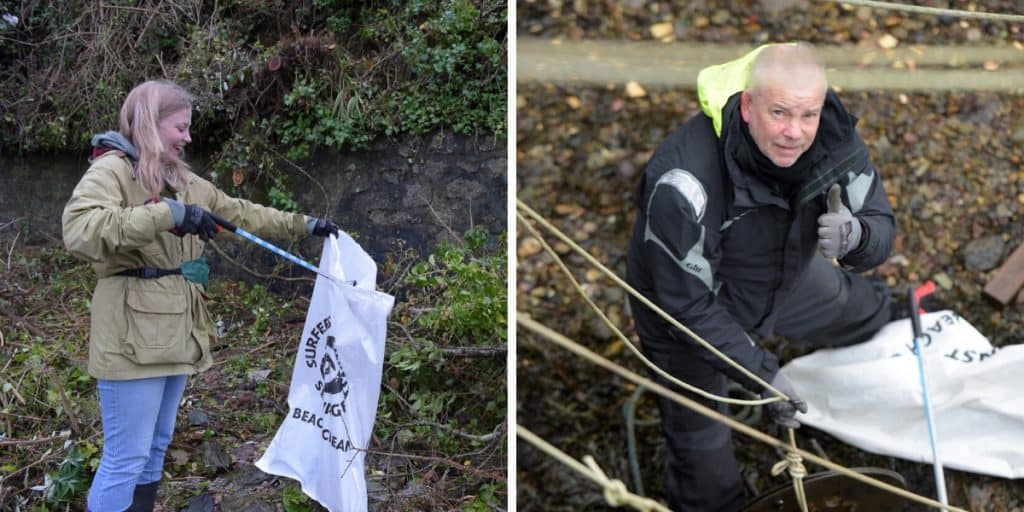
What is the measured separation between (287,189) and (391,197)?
0.66 meters

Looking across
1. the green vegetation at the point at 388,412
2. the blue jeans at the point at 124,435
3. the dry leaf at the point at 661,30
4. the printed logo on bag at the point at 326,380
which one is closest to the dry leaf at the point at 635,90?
the dry leaf at the point at 661,30

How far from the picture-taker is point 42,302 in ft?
15.1

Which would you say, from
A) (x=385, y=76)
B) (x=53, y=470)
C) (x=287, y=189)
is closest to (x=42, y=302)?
(x=287, y=189)

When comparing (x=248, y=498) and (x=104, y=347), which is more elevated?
(x=104, y=347)

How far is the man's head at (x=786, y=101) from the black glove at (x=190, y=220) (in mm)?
1238

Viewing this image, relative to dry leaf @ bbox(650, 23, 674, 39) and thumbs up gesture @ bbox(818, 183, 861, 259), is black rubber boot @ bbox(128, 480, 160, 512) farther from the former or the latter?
dry leaf @ bbox(650, 23, 674, 39)

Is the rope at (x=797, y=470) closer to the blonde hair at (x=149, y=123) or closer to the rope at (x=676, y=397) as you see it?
the rope at (x=676, y=397)

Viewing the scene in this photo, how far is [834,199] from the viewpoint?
1.89 meters

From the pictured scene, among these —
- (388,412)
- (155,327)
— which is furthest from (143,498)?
(388,412)

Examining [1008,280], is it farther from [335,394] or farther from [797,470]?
[335,394]

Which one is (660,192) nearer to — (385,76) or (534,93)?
(534,93)

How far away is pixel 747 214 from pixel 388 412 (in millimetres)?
1650

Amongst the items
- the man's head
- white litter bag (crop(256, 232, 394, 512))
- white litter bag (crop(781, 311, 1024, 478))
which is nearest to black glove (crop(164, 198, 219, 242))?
white litter bag (crop(256, 232, 394, 512))

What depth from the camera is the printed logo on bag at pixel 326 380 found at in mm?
2176
